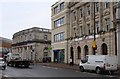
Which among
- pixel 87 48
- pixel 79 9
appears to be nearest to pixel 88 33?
pixel 87 48

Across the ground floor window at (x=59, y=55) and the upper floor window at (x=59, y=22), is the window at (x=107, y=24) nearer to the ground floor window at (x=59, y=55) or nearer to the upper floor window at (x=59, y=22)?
the ground floor window at (x=59, y=55)

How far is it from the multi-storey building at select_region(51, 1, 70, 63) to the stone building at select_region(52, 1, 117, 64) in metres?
0.20

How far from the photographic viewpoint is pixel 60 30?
60906mm

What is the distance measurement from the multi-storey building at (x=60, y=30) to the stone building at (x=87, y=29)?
20 cm

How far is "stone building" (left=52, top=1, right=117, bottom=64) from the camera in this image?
41.0 meters

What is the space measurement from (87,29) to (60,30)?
13378 mm

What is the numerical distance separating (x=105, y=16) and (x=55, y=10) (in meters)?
24.2

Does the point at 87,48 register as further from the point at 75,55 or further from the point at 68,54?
the point at 68,54

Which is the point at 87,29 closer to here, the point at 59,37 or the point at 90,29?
the point at 90,29

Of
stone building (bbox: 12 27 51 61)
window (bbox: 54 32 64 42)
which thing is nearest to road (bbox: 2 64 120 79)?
window (bbox: 54 32 64 42)

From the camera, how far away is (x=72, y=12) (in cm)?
5484

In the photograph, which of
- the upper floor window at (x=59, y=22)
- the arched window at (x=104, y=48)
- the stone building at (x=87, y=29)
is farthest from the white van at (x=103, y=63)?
the upper floor window at (x=59, y=22)

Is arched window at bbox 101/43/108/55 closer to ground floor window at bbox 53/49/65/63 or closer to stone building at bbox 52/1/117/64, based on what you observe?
stone building at bbox 52/1/117/64

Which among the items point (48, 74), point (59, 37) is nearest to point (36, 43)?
point (59, 37)
